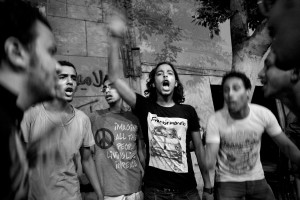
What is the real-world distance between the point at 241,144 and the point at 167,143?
82 centimetres

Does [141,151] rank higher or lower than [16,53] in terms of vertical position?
lower

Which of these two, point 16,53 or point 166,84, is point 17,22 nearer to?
point 16,53

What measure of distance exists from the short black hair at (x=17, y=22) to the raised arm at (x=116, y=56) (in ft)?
4.98

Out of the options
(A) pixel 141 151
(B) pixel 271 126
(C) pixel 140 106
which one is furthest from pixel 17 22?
(B) pixel 271 126

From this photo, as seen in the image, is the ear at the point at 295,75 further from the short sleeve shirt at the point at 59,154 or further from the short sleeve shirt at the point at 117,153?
the short sleeve shirt at the point at 117,153

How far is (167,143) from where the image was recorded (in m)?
3.19

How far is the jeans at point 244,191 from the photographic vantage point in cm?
312

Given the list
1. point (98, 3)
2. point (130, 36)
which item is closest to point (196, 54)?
point (130, 36)

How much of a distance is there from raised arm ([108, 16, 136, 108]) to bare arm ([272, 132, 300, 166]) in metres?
1.68

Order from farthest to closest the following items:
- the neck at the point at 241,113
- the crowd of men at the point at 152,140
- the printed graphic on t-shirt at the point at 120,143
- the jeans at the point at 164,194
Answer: the printed graphic on t-shirt at the point at 120,143
the neck at the point at 241,113
the jeans at the point at 164,194
the crowd of men at the point at 152,140

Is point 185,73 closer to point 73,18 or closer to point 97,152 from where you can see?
point 73,18

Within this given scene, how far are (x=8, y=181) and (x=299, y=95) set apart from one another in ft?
5.72

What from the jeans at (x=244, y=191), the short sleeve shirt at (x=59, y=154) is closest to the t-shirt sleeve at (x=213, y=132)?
the jeans at (x=244, y=191)

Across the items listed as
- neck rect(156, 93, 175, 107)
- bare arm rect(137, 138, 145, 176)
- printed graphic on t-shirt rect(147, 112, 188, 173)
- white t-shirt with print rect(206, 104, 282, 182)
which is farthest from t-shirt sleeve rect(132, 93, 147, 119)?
white t-shirt with print rect(206, 104, 282, 182)
